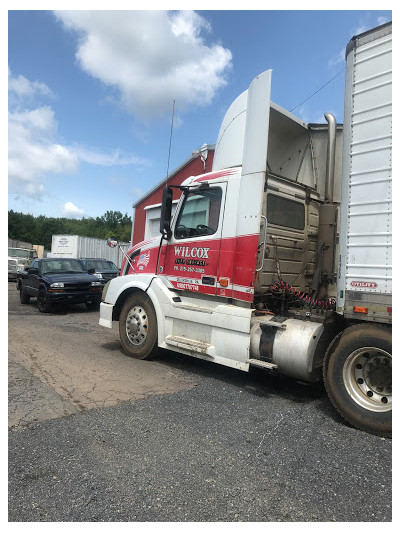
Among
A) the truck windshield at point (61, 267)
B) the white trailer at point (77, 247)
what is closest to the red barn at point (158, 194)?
the truck windshield at point (61, 267)

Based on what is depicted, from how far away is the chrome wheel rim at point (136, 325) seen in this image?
19.6ft

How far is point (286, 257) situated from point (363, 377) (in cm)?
218

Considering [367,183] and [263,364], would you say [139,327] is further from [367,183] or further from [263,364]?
[367,183]

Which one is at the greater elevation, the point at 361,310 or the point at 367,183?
the point at 367,183

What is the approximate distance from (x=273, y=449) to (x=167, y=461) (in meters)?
0.95

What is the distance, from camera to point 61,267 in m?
12.8

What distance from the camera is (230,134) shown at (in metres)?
5.39

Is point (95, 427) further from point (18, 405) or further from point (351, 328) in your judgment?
point (351, 328)

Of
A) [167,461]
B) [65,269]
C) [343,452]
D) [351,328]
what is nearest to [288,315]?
[351,328]

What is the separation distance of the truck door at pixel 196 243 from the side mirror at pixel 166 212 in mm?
104

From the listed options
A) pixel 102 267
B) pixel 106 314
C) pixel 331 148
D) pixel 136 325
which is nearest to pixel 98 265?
pixel 102 267

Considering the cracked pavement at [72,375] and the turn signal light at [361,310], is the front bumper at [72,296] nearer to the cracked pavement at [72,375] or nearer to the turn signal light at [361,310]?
the cracked pavement at [72,375]

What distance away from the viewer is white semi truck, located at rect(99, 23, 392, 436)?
3484 mm

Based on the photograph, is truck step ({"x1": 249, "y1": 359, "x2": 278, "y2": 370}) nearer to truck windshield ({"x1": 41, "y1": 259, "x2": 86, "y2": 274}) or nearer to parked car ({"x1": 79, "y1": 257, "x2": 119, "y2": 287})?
truck windshield ({"x1": 41, "y1": 259, "x2": 86, "y2": 274})
